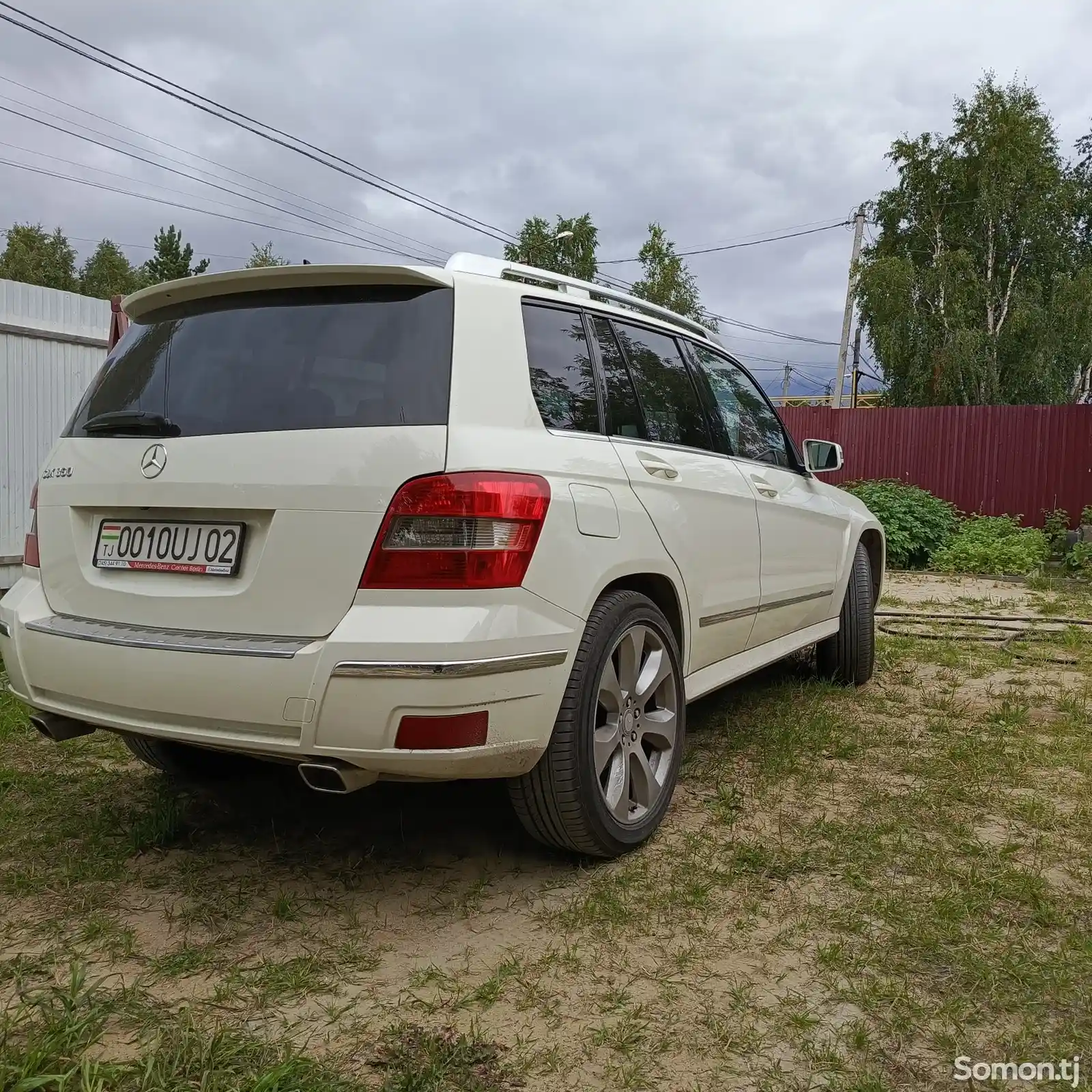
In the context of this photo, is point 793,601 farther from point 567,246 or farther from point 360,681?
point 567,246

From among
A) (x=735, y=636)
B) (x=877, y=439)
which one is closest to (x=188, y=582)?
(x=735, y=636)

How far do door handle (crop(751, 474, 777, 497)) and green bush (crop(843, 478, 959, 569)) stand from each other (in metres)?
8.62

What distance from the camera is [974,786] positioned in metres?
3.45

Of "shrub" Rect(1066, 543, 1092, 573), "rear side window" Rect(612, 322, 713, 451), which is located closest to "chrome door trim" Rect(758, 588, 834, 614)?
"rear side window" Rect(612, 322, 713, 451)

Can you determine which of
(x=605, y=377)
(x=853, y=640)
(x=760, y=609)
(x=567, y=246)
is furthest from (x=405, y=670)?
(x=567, y=246)

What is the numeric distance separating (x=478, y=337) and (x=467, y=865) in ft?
4.91

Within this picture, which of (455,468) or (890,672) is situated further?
(890,672)

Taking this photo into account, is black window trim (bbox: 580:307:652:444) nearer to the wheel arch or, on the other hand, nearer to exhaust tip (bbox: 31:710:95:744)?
the wheel arch

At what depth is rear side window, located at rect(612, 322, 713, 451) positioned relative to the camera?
10.7ft

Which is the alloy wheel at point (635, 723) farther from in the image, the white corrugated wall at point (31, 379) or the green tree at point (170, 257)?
the green tree at point (170, 257)

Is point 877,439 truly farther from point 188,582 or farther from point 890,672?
point 188,582

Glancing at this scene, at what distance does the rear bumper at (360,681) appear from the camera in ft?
7.14

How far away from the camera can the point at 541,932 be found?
2391 mm

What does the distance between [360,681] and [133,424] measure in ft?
3.37
